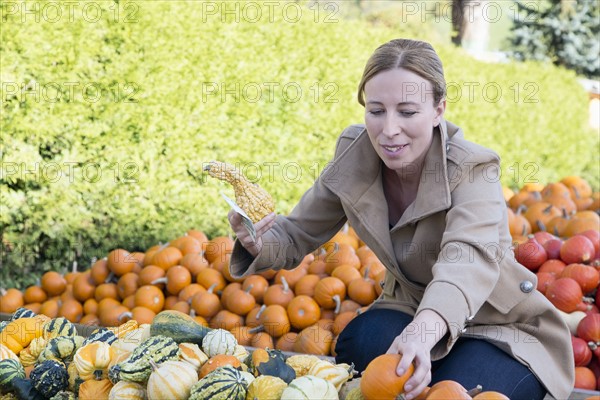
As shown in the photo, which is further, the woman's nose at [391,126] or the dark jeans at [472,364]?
the dark jeans at [472,364]

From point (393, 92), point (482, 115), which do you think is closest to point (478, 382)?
point (393, 92)

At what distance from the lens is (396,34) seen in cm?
836

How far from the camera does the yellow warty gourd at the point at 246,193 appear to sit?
9.22ft

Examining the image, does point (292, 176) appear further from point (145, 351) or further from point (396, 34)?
point (145, 351)

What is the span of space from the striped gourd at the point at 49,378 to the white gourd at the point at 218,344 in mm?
444

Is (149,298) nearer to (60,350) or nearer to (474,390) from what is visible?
(60,350)

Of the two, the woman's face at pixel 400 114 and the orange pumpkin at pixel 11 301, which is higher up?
the woman's face at pixel 400 114

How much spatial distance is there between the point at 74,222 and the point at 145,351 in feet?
10.3

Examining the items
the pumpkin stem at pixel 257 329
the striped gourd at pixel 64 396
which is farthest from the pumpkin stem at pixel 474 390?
the pumpkin stem at pixel 257 329

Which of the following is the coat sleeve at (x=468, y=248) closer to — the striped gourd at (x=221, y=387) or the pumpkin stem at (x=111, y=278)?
the striped gourd at (x=221, y=387)

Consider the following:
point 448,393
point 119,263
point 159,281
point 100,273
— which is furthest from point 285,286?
point 448,393

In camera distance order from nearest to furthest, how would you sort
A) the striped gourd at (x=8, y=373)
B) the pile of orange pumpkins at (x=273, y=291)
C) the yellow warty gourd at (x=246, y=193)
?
the striped gourd at (x=8, y=373), the yellow warty gourd at (x=246, y=193), the pile of orange pumpkins at (x=273, y=291)

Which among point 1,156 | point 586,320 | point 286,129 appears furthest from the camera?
point 286,129

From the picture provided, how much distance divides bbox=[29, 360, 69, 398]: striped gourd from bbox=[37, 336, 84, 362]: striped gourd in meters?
0.12
